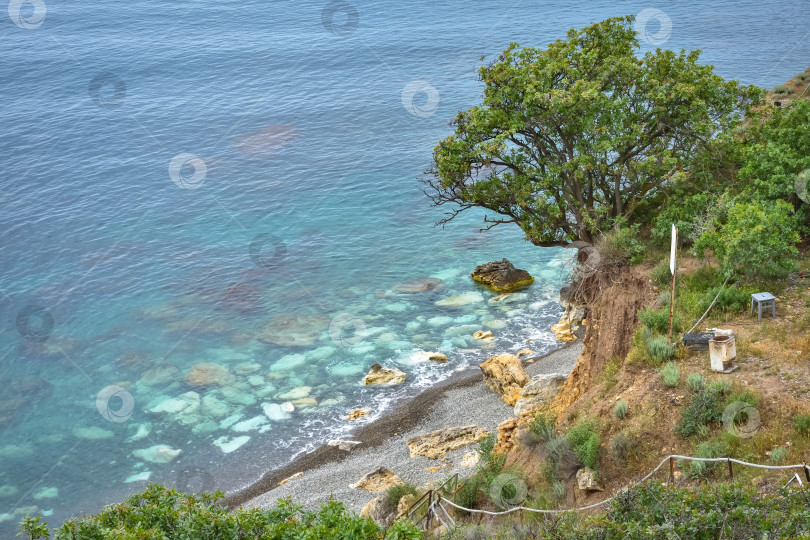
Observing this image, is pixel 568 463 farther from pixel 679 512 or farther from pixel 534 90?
pixel 534 90

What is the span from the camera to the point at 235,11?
94.6m

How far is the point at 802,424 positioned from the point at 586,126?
12.3 m

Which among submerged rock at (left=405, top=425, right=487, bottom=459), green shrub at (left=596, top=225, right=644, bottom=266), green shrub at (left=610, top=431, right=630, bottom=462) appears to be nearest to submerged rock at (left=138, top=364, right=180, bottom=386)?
submerged rock at (left=405, top=425, right=487, bottom=459)

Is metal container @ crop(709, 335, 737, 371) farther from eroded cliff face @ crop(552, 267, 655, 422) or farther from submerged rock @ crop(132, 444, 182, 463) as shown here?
submerged rock @ crop(132, 444, 182, 463)

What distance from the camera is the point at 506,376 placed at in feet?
94.2

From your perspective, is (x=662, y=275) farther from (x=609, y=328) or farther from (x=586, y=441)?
(x=586, y=441)

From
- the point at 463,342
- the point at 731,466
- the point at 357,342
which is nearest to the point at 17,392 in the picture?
the point at 357,342

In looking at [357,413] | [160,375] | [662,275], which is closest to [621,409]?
[662,275]

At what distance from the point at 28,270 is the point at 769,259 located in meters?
42.3

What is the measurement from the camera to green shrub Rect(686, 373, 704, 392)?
15373mm

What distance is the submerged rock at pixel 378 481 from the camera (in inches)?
909

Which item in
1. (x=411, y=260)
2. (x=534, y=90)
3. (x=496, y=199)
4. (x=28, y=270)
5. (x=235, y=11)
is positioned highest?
(x=235, y=11)

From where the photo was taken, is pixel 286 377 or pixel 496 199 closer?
pixel 496 199

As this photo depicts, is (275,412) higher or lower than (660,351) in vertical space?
lower
